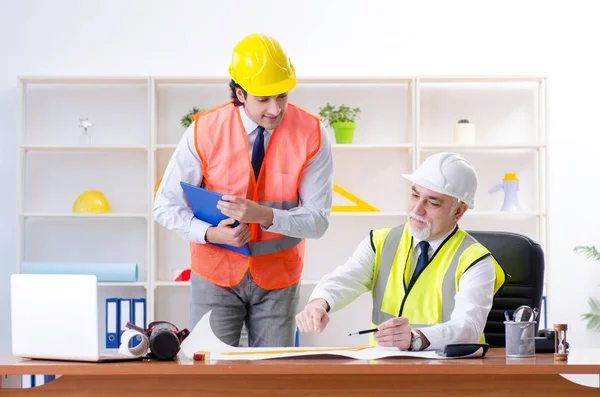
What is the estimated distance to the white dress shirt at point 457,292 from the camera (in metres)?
2.10

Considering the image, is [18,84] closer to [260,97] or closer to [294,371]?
[260,97]

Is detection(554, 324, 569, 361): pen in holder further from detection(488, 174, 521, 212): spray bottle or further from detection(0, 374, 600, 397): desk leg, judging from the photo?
detection(488, 174, 521, 212): spray bottle

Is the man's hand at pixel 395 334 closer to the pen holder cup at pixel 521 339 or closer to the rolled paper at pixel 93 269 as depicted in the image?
the pen holder cup at pixel 521 339

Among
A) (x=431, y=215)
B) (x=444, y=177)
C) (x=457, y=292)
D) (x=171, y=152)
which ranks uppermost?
(x=171, y=152)

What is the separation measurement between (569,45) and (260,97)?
298 cm

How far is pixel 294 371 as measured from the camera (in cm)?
172

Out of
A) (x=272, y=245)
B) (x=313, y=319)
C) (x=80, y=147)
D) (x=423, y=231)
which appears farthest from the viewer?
(x=80, y=147)

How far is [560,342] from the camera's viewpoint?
195 cm

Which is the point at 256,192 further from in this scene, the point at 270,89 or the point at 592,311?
the point at 592,311

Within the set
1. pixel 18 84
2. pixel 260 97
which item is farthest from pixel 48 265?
pixel 260 97

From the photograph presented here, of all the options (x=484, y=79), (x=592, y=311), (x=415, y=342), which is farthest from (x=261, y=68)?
(x=592, y=311)

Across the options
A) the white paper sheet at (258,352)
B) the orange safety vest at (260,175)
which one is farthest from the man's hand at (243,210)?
the white paper sheet at (258,352)

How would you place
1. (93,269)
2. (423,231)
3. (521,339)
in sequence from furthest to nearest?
(93,269), (423,231), (521,339)

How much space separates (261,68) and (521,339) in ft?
3.84
